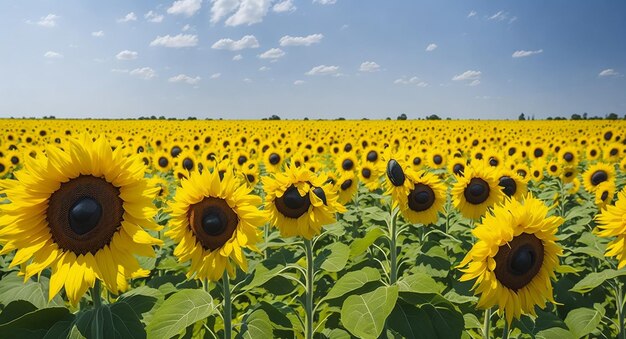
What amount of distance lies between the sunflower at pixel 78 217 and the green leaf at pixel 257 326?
0.95 meters

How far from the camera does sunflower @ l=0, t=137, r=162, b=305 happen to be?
1.91 metres

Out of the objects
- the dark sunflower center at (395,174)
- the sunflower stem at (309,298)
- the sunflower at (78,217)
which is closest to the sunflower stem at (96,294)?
the sunflower at (78,217)

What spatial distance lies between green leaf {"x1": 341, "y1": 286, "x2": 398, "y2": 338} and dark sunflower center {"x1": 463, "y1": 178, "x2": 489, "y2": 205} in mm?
3109

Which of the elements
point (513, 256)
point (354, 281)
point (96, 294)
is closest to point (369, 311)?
point (354, 281)

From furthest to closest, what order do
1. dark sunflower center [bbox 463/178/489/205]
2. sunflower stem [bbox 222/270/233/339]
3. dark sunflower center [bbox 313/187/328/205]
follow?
dark sunflower center [bbox 463/178/489/205] < dark sunflower center [bbox 313/187/328/205] < sunflower stem [bbox 222/270/233/339]

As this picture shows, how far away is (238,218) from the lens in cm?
278

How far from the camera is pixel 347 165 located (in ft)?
30.1

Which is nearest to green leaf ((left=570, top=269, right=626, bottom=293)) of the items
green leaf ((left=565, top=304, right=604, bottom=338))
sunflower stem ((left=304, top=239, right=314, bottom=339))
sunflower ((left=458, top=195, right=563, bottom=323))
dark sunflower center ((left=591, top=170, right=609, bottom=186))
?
green leaf ((left=565, top=304, right=604, bottom=338))

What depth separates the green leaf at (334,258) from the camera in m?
3.06

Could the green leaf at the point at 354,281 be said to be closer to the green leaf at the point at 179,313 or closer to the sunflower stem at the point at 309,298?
the sunflower stem at the point at 309,298

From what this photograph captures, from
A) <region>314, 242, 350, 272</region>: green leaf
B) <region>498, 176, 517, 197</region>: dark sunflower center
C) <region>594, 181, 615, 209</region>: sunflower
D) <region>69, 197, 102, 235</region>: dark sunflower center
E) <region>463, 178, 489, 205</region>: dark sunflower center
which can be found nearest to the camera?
<region>69, 197, 102, 235</region>: dark sunflower center

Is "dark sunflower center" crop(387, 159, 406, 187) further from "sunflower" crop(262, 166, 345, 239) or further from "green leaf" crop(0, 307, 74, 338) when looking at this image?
"green leaf" crop(0, 307, 74, 338)

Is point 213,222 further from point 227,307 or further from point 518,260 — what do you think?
point 518,260

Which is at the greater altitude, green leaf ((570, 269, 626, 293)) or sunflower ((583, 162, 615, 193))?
sunflower ((583, 162, 615, 193))
